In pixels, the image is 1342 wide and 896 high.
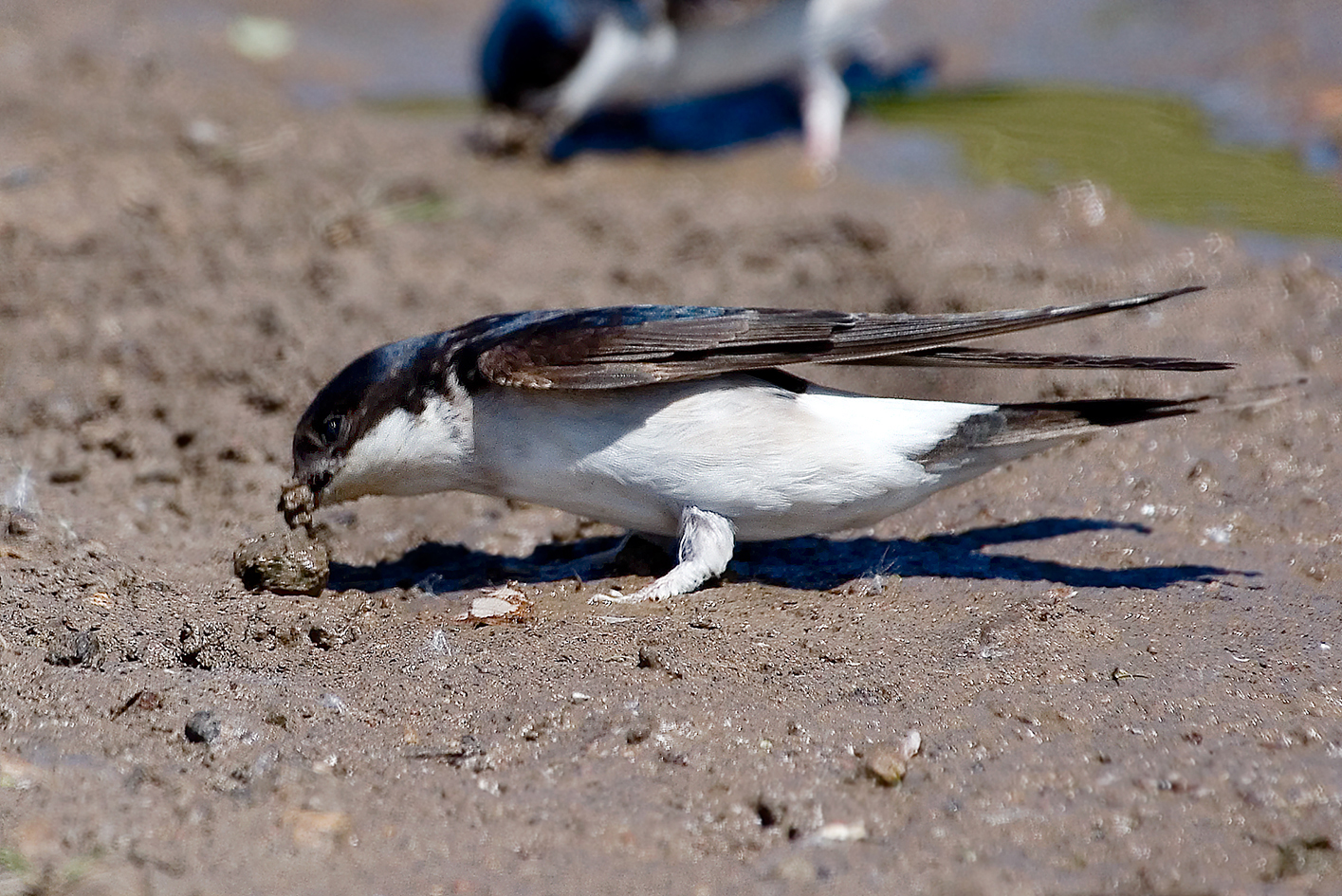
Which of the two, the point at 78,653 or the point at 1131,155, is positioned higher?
the point at 1131,155

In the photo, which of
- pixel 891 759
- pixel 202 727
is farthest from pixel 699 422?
pixel 202 727

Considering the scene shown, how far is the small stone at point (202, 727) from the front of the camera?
337 centimetres

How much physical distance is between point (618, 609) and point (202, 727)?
124cm

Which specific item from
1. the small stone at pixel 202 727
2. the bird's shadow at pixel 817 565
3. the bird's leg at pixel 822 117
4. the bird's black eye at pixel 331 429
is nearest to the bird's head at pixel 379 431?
the bird's black eye at pixel 331 429

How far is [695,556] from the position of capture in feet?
13.8

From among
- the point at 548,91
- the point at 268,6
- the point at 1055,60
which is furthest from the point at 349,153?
the point at 1055,60

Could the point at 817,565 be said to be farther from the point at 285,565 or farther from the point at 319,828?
the point at 319,828

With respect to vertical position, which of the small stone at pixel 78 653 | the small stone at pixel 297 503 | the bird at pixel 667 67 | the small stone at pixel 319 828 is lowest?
the small stone at pixel 319 828

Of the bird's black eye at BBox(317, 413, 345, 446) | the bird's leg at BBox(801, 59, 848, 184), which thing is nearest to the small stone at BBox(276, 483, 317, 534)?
the bird's black eye at BBox(317, 413, 345, 446)

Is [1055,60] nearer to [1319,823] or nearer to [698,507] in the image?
[698,507]

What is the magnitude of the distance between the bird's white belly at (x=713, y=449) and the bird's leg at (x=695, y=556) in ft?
0.11

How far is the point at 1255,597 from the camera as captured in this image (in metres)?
4.24

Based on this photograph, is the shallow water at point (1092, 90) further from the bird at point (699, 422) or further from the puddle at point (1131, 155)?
the bird at point (699, 422)

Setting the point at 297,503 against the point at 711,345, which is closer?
the point at 711,345
